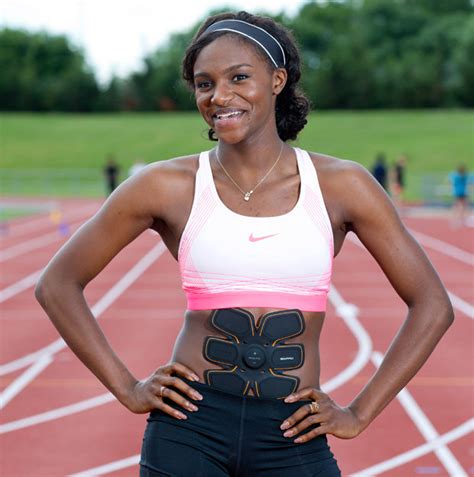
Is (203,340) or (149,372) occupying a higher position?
(149,372)

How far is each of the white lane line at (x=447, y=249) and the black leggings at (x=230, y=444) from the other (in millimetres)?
15595

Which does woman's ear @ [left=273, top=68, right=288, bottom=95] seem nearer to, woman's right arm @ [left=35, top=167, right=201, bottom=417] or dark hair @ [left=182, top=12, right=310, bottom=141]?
dark hair @ [left=182, top=12, right=310, bottom=141]

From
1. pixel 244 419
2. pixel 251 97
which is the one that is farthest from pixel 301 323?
pixel 251 97

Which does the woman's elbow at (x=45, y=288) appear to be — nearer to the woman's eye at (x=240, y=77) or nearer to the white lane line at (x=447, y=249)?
the woman's eye at (x=240, y=77)

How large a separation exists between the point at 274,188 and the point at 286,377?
50cm

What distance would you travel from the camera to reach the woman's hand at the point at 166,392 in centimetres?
259

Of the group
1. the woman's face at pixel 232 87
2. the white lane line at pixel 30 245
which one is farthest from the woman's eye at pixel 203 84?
the white lane line at pixel 30 245

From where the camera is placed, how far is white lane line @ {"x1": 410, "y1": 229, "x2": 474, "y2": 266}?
731 inches

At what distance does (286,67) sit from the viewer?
9.36ft

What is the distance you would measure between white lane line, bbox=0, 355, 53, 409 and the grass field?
36.0 m

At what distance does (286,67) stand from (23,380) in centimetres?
636

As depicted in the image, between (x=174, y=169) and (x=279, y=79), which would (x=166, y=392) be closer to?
(x=174, y=169)

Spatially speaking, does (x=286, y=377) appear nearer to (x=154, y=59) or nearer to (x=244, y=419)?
(x=244, y=419)

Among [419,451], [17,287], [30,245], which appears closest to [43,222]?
[30,245]
